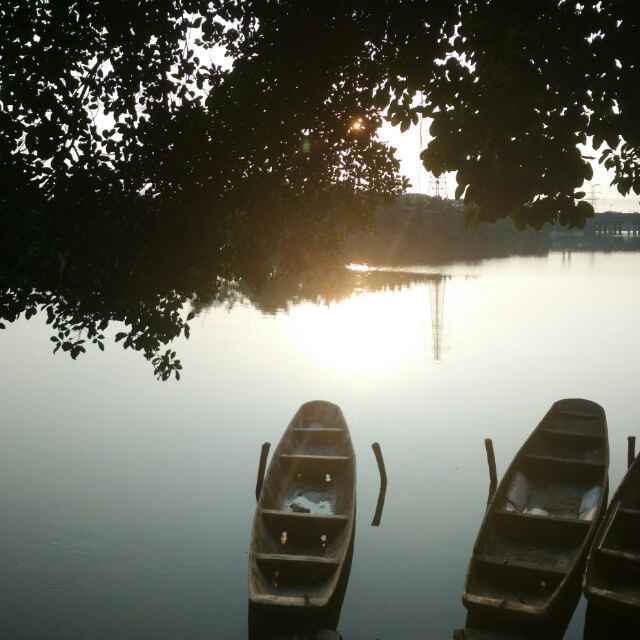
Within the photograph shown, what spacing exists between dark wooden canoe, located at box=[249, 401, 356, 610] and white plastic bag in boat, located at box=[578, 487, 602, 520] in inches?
176

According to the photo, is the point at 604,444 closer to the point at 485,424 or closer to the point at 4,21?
the point at 485,424

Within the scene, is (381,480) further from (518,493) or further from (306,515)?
(306,515)

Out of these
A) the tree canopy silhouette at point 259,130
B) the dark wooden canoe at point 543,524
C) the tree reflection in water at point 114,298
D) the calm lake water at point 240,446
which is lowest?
the calm lake water at point 240,446

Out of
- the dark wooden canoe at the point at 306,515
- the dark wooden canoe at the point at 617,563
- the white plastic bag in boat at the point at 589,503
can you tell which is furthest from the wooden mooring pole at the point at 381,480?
the dark wooden canoe at the point at 617,563

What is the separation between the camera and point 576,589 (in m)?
13.2

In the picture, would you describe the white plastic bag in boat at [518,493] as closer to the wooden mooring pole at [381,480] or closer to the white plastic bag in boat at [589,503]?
the white plastic bag in boat at [589,503]

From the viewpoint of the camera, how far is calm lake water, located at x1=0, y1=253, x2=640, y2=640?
45.7 ft

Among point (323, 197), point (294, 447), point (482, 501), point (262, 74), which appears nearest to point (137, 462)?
point (294, 447)

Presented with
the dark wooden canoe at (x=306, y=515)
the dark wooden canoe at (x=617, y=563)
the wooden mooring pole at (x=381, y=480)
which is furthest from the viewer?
the wooden mooring pole at (x=381, y=480)

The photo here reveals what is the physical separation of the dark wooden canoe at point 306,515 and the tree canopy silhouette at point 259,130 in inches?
160

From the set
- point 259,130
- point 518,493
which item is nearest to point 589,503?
point 518,493

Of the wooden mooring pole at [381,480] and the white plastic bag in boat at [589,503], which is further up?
the white plastic bag in boat at [589,503]

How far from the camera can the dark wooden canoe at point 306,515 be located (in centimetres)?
1150

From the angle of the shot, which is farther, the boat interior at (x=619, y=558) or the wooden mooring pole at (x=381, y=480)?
the wooden mooring pole at (x=381, y=480)
